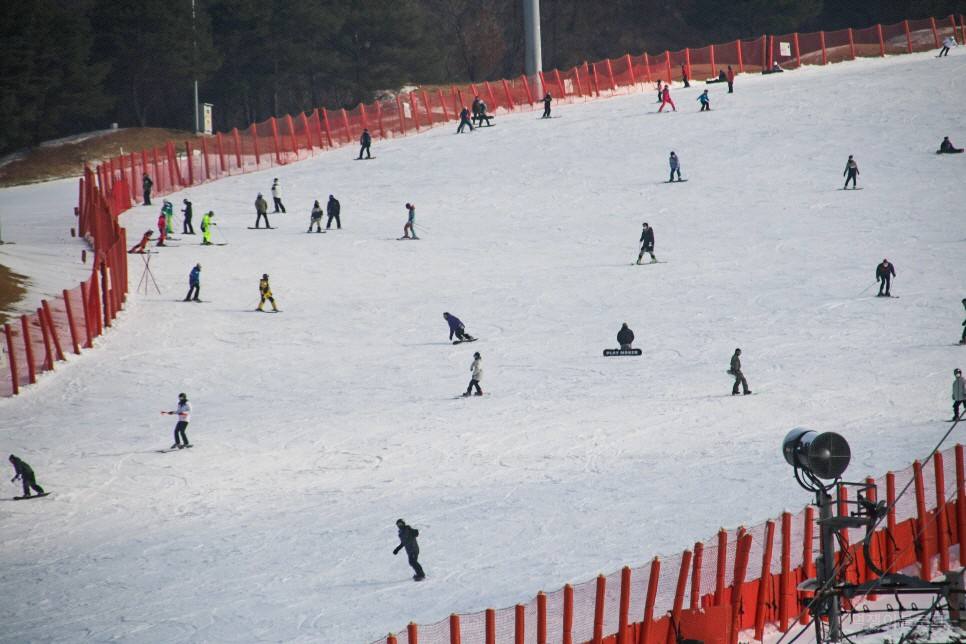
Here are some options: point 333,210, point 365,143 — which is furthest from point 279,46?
point 333,210

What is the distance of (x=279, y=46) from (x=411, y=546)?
56.2 meters

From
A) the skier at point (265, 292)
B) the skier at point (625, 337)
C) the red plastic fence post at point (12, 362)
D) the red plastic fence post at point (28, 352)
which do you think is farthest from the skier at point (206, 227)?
the skier at point (625, 337)

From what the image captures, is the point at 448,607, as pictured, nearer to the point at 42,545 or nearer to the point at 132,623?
the point at 132,623

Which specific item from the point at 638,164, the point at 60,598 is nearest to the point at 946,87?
the point at 638,164

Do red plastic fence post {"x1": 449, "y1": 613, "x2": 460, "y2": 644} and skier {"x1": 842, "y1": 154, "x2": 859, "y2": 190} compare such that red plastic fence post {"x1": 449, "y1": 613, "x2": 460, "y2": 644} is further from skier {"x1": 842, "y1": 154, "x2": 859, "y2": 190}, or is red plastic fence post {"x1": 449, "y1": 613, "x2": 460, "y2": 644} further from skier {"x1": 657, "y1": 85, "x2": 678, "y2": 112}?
skier {"x1": 657, "y1": 85, "x2": 678, "y2": 112}

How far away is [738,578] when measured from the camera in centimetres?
1221

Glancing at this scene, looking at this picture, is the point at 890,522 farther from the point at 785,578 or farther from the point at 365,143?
the point at 365,143

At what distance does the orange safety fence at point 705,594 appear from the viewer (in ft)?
37.8

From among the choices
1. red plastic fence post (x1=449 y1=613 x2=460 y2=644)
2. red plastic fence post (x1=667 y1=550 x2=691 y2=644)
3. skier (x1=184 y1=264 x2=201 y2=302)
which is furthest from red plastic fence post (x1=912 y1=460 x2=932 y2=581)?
skier (x1=184 y1=264 x2=201 y2=302)

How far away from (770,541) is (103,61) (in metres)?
57.1

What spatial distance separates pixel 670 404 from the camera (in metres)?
22.1

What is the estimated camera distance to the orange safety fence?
11531 mm

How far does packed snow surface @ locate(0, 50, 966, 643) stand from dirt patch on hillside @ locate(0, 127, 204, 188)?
811cm

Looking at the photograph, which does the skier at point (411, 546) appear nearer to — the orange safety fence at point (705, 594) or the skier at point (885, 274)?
the orange safety fence at point (705, 594)
